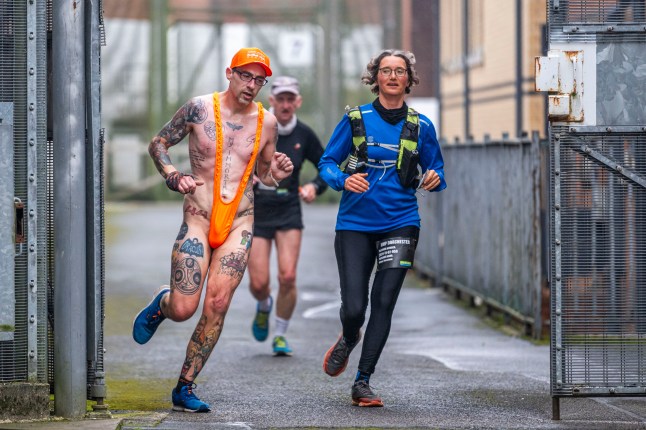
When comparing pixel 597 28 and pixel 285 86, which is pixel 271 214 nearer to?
pixel 285 86

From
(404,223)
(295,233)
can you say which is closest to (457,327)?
(295,233)

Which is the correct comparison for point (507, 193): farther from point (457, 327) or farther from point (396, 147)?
point (396, 147)

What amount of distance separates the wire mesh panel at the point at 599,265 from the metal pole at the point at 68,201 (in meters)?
2.47

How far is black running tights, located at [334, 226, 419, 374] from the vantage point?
27.9ft

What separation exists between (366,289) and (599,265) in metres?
1.42

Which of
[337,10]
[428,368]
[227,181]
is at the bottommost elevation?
[428,368]

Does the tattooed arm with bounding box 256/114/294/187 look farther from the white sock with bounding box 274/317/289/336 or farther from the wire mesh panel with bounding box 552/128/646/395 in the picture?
the white sock with bounding box 274/317/289/336

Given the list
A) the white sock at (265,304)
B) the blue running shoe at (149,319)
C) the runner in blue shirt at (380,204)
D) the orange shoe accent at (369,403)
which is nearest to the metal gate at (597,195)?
the runner in blue shirt at (380,204)

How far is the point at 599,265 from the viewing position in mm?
7906

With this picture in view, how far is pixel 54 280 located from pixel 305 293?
943 cm

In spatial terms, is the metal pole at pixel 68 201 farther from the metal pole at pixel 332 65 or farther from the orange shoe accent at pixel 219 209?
the metal pole at pixel 332 65

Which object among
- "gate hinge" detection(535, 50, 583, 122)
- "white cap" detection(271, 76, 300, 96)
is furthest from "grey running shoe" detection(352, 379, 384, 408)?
"white cap" detection(271, 76, 300, 96)

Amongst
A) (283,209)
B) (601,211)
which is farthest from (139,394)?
(601,211)

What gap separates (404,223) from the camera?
8.54 metres
